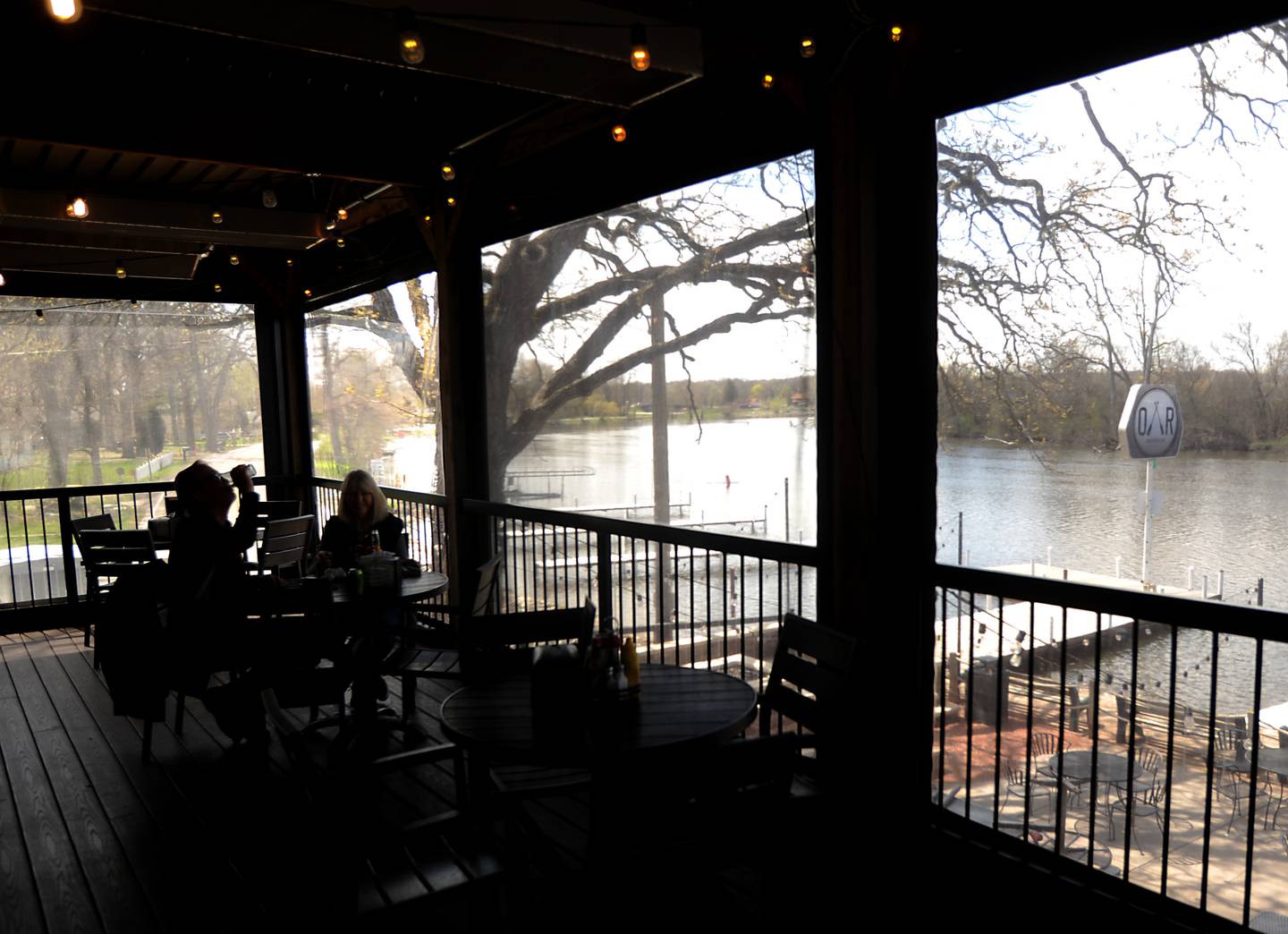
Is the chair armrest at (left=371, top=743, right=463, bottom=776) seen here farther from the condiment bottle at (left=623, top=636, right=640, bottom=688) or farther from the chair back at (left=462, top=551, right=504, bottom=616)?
the chair back at (left=462, top=551, right=504, bottom=616)

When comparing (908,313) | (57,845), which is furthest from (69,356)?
(908,313)

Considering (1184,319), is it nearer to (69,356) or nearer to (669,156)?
(669,156)

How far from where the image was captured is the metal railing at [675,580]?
4012 millimetres

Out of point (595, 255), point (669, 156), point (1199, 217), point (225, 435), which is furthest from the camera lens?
point (225, 435)

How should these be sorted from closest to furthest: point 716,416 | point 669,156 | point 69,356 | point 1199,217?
1. point 1199,217
2. point 669,156
3. point 716,416
4. point 69,356

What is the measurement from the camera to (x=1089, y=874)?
107 inches

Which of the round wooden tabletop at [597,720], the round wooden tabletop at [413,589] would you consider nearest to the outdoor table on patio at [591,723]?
the round wooden tabletop at [597,720]

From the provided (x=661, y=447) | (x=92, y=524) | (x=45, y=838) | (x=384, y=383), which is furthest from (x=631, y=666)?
(x=384, y=383)

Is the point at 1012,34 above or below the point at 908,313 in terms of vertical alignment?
above

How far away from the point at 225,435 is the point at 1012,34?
8.36 m

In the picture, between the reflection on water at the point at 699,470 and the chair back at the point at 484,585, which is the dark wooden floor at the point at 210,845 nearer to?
the chair back at the point at 484,585

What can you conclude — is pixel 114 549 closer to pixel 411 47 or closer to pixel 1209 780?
pixel 411 47

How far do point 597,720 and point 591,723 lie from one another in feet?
0.07

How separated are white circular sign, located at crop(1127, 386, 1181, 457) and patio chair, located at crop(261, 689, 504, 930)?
7.75ft
